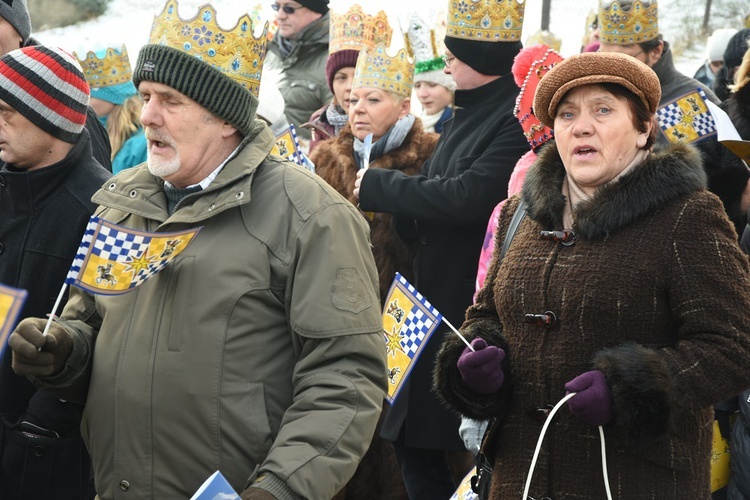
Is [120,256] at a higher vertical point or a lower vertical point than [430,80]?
higher

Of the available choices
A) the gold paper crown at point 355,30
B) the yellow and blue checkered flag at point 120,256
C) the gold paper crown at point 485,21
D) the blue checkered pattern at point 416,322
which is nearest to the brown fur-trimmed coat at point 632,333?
the blue checkered pattern at point 416,322

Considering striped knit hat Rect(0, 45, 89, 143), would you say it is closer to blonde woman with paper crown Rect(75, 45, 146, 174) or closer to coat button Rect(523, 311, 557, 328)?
coat button Rect(523, 311, 557, 328)

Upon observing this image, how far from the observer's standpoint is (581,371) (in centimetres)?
352

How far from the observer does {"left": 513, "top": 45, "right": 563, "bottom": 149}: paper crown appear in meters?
4.87

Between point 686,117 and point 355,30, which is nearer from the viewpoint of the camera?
point 686,117

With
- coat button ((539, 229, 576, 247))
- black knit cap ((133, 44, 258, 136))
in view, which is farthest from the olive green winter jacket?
coat button ((539, 229, 576, 247))

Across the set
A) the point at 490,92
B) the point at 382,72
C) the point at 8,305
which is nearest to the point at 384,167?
the point at 382,72

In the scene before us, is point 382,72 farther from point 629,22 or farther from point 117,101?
point 117,101

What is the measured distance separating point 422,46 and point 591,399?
5.29 meters

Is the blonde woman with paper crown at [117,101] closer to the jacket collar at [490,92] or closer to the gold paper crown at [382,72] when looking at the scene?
the gold paper crown at [382,72]

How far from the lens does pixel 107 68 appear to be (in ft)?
23.9

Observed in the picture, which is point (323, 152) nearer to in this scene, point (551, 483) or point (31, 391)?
point (31, 391)

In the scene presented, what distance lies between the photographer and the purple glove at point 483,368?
11.8 feet

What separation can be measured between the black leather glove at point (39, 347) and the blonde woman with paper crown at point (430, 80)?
480cm
